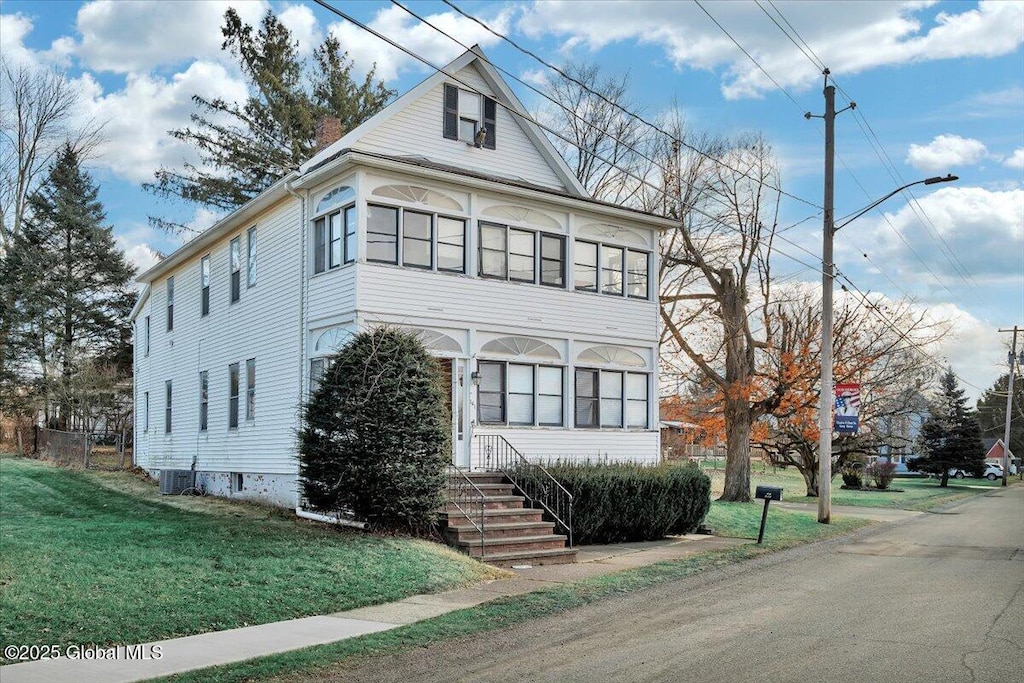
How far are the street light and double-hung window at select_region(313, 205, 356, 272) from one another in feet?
39.3

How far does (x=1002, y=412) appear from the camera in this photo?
9319 cm

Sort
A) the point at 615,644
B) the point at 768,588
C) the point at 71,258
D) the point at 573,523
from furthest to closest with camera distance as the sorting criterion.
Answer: the point at 71,258 < the point at 573,523 < the point at 768,588 < the point at 615,644

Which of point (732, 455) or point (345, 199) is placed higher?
point (345, 199)

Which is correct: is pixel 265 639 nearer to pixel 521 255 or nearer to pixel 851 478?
pixel 521 255

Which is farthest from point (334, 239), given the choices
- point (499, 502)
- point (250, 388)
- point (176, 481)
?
point (176, 481)

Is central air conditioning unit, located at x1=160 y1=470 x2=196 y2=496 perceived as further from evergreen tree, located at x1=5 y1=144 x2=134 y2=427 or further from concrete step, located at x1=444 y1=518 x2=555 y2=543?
evergreen tree, located at x1=5 y1=144 x2=134 y2=427

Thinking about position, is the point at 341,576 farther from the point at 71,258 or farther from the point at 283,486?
the point at 71,258

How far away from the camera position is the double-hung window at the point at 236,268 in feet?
76.9

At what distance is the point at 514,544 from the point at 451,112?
10.9 metres

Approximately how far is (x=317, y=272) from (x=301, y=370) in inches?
82.5

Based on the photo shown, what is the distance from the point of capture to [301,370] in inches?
765

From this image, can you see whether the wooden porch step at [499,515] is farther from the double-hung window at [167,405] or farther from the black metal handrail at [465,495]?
the double-hung window at [167,405]

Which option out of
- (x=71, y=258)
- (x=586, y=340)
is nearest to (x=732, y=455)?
(x=586, y=340)

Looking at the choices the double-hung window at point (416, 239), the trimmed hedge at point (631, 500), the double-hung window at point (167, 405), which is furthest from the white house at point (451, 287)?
the double-hung window at point (167, 405)
